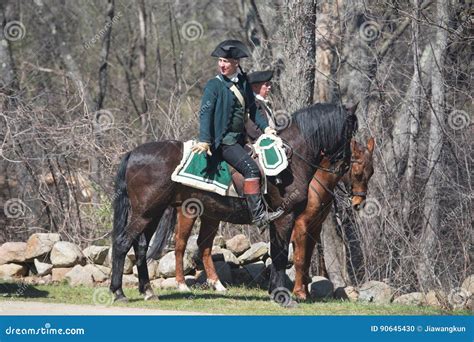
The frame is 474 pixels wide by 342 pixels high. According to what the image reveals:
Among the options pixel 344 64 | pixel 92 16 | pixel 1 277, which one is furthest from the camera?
pixel 92 16

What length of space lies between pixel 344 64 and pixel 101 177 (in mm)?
5098

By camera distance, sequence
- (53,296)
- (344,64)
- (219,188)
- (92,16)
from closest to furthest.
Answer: (219,188) < (53,296) < (344,64) < (92,16)

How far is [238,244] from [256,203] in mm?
3673

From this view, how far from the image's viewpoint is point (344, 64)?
17266mm

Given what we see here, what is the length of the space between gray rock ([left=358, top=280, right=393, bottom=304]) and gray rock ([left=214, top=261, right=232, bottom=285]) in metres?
1.95

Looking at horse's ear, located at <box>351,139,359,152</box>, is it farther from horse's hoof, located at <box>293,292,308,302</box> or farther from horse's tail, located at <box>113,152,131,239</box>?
horse's tail, located at <box>113,152,131,239</box>

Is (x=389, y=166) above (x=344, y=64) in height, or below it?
below

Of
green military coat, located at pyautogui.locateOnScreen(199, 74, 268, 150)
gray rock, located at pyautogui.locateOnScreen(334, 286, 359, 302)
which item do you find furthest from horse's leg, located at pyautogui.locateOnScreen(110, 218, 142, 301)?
gray rock, located at pyautogui.locateOnScreen(334, 286, 359, 302)

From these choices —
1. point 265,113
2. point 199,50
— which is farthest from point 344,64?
point 199,50

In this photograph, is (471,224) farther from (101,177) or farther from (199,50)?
(199,50)

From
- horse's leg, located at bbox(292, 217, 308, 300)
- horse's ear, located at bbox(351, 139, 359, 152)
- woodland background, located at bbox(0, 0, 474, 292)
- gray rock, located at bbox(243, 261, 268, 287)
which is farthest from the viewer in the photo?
woodland background, located at bbox(0, 0, 474, 292)

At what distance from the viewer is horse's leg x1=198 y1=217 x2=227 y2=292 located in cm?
1294

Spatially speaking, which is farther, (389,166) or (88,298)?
(389,166)

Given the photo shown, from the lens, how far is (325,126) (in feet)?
37.3
